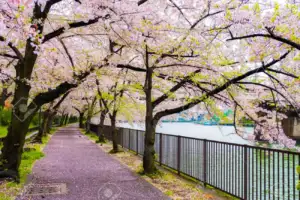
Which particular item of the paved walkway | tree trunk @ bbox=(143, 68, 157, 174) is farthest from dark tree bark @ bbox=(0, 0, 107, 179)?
tree trunk @ bbox=(143, 68, 157, 174)

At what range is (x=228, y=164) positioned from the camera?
7.71 meters

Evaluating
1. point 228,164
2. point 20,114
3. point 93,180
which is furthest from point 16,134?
point 228,164

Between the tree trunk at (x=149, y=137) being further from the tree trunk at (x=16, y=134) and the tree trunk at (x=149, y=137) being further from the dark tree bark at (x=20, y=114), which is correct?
the tree trunk at (x=16, y=134)

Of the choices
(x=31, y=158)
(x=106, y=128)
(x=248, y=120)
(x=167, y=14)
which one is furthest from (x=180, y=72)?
(x=106, y=128)

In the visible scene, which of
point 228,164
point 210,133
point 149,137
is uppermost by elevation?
point 149,137

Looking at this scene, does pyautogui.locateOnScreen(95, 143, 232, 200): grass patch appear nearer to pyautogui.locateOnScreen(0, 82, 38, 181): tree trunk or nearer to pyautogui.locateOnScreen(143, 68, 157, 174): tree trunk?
pyautogui.locateOnScreen(143, 68, 157, 174): tree trunk

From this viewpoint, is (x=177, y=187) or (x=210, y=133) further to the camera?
(x=210, y=133)

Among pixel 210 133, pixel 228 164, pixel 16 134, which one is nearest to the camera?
pixel 228 164

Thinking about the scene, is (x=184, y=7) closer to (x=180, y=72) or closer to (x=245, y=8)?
(x=180, y=72)

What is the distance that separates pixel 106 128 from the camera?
27672mm

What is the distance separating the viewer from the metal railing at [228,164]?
6219mm

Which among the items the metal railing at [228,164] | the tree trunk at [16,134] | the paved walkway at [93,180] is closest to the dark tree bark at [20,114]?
the tree trunk at [16,134]

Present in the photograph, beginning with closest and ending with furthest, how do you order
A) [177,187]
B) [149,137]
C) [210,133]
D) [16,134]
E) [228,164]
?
1. [228,164]
2. [177,187]
3. [16,134]
4. [149,137]
5. [210,133]

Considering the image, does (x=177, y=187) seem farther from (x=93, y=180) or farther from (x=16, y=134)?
(x=16, y=134)
